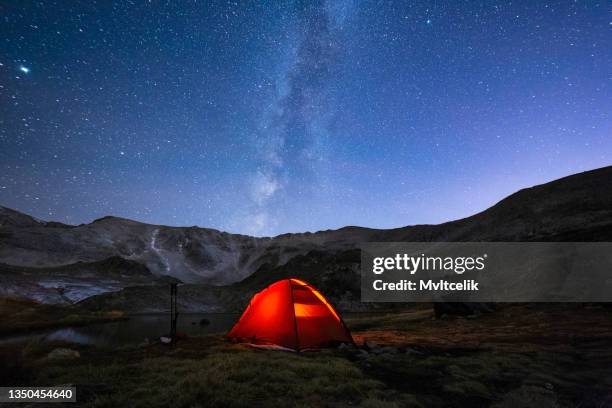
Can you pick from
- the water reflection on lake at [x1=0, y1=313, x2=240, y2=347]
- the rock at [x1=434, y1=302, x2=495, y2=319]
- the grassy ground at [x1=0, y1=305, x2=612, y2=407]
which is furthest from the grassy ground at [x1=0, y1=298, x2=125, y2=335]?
the rock at [x1=434, y1=302, x2=495, y2=319]

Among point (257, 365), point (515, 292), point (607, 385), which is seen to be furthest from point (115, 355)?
A: point (515, 292)

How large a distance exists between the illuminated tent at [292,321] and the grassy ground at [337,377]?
3.28 feet

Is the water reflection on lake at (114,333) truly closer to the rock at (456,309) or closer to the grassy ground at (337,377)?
the grassy ground at (337,377)

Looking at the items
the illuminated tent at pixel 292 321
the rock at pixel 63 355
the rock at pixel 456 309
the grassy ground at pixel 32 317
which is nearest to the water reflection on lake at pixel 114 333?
the grassy ground at pixel 32 317

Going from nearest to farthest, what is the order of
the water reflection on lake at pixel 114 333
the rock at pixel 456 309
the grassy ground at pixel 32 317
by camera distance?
the water reflection on lake at pixel 114 333 < the rock at pixel 456 309 < the grassy ground at pixel 32 317

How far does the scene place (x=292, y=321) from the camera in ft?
47.3

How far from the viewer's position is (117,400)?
7227 mm

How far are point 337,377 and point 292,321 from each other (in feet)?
Result: 16.4

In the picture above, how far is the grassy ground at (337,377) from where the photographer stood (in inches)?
307

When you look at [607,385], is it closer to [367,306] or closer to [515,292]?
[515,292]

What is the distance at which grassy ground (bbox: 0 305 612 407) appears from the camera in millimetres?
7785

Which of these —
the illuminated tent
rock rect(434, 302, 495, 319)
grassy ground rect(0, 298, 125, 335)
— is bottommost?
grassy ground rect(0, 298, 125, 335)

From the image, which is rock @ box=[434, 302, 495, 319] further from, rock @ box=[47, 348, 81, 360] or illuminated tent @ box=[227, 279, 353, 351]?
rock @ box=[47, 348, 81, 360]

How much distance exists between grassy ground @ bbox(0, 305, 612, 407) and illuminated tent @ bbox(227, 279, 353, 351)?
100 cm
